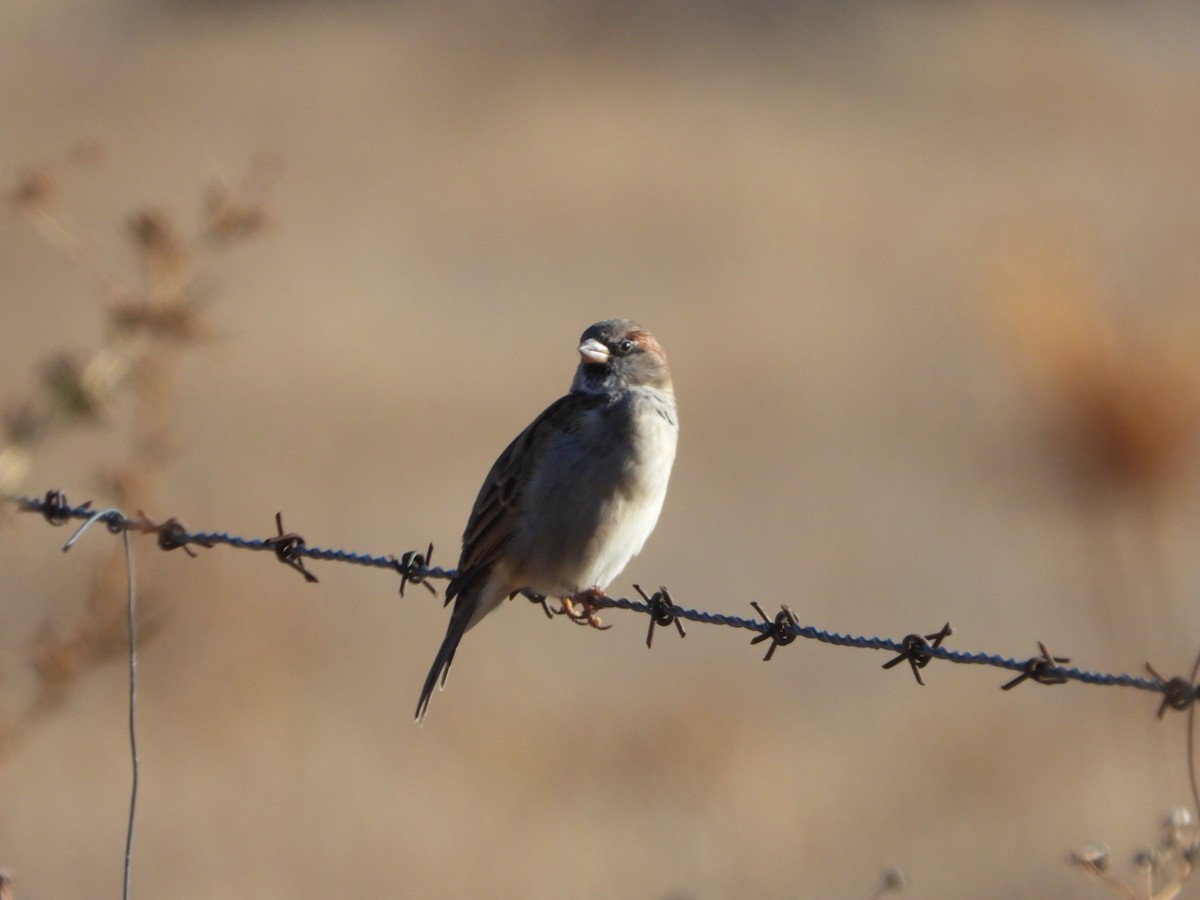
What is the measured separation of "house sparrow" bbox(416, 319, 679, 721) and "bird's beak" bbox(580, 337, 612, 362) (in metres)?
0.15

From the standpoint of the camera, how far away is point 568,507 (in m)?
6.48

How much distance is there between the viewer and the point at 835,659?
1191 centimetres

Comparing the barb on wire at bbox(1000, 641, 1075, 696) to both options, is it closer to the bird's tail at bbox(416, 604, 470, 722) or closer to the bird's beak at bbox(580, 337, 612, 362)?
the bird's tail at bbox(416, 604, 470, 722)

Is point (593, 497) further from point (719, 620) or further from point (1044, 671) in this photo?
point (1044, 671)

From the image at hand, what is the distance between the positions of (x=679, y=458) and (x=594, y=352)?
27.2ft

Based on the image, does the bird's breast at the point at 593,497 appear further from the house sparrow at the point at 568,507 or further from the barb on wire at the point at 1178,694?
the barb on wire at the point at 1178,694

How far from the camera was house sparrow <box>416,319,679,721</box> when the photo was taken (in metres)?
6.48

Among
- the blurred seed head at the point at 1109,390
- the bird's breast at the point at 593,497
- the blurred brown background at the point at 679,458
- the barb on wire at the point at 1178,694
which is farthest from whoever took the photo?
the blurred seed head at the point at 1109,390

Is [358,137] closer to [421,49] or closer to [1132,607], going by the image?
[421,49]

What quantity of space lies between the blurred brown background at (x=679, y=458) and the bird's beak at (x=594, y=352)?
1.50m

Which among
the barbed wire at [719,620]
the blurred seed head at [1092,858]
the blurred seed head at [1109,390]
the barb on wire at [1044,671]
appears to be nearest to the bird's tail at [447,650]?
the barbed wire at [719,620]

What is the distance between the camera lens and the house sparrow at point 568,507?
6480 mm

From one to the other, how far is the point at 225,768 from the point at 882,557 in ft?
19.4

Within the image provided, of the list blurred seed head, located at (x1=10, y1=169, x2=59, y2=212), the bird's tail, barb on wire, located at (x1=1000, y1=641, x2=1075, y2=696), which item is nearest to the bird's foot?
the bird's tail
